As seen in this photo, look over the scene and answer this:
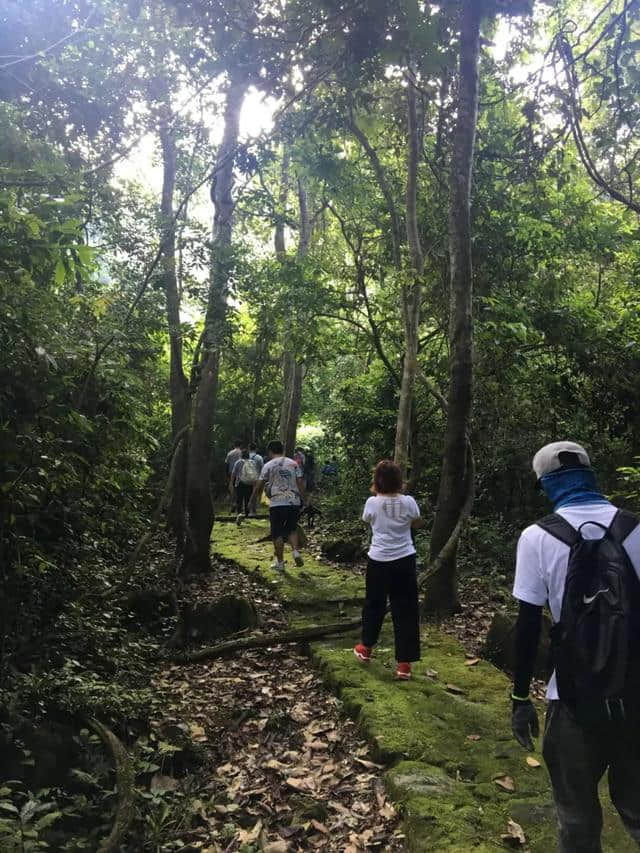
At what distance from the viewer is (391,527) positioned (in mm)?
5379

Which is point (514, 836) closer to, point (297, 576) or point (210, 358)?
point (297, 576)

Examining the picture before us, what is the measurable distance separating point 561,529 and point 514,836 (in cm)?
193

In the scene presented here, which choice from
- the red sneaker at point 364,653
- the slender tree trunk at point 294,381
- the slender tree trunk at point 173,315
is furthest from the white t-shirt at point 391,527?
the slender tree trunk at point 294,381

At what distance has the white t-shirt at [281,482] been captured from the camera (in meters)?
9.21

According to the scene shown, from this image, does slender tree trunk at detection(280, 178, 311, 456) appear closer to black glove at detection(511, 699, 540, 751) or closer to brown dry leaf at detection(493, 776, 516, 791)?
brown dry leaf at detection(493, 776, 516, 791)

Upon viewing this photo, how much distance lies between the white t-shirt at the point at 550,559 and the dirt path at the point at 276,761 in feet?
6.06

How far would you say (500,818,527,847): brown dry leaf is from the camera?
3.18 m

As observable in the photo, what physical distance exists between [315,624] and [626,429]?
22.4 ft

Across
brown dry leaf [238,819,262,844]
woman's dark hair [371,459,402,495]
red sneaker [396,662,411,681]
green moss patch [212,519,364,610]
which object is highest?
woman's dark hair [371,459,402,495]

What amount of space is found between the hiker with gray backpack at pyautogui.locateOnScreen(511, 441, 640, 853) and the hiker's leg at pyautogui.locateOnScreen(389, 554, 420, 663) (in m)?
2.77

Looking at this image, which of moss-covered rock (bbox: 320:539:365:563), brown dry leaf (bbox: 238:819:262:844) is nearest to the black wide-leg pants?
brown dry leaf (bbox: 238:819:262:844)

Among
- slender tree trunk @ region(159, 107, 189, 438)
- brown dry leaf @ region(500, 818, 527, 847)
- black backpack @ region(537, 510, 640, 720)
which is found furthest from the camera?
slender tree trunk @ region(159, 107, 189, 438)

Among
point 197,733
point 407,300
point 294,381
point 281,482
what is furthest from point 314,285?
point 197,733

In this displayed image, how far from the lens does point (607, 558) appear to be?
Result: 231 cm
